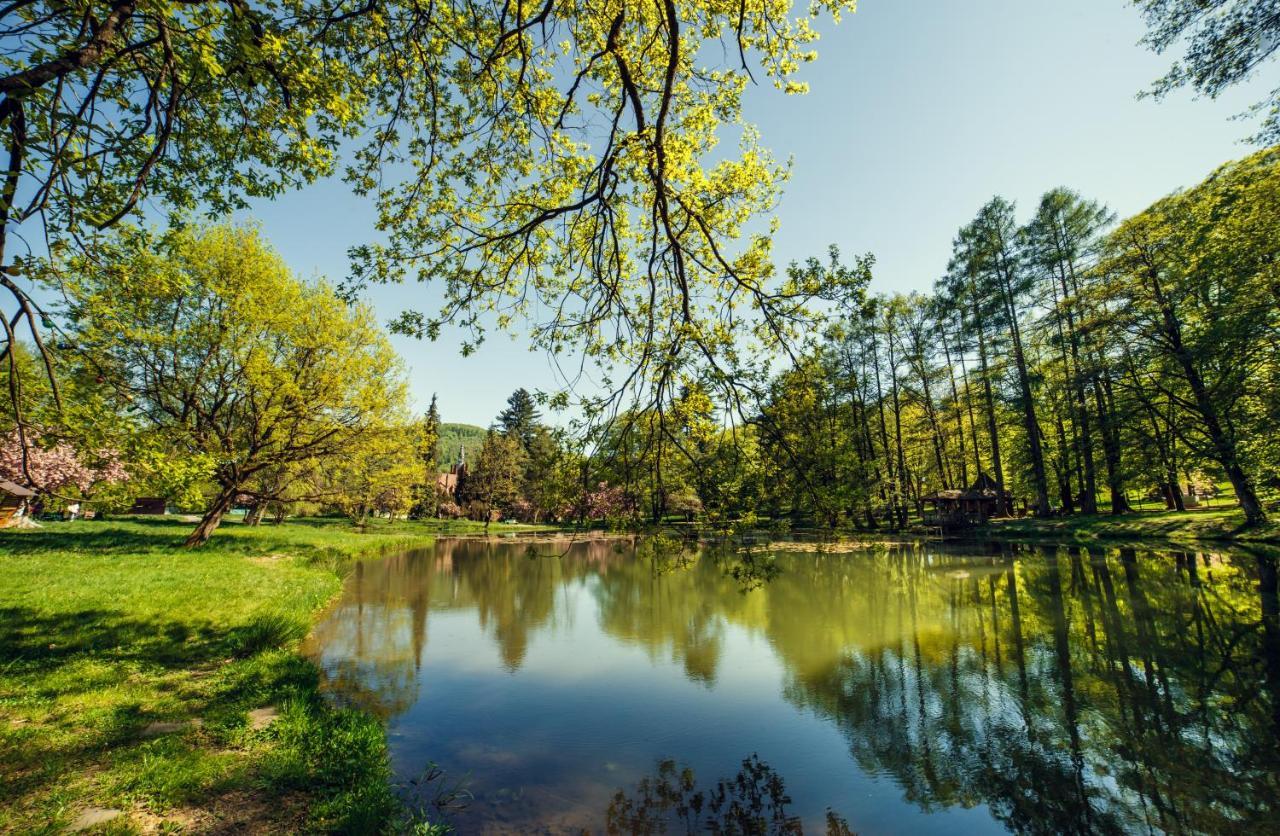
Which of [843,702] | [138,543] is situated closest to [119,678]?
[843,702]

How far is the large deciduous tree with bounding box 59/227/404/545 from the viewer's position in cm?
1683

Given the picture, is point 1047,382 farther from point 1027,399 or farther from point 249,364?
point 249,364

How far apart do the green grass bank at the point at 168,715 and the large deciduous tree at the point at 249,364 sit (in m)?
5.25

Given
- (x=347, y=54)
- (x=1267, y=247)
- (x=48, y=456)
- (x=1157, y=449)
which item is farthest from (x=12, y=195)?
(x=48, y=456)

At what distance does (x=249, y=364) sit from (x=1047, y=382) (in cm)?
4384

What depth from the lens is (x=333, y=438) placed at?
64.3ft

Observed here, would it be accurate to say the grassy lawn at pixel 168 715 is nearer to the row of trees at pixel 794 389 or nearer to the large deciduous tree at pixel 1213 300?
the row of trees at pixel 794 389

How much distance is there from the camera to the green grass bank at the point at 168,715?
467 cm

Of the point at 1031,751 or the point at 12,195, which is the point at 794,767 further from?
the point at 12,195

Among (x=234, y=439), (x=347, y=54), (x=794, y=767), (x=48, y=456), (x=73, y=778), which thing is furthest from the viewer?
(x=48, y=456)

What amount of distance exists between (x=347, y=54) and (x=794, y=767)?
34.6ft

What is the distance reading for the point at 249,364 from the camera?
677 inches

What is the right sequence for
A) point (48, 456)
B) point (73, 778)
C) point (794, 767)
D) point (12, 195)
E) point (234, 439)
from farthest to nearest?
point (48, 456)
point (234, 439)
point (794, 767)
point (73, 778)
point (12, 195)

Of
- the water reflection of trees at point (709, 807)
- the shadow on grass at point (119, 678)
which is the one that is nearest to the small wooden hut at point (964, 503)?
the water reflection of trees at point (709, 807)
